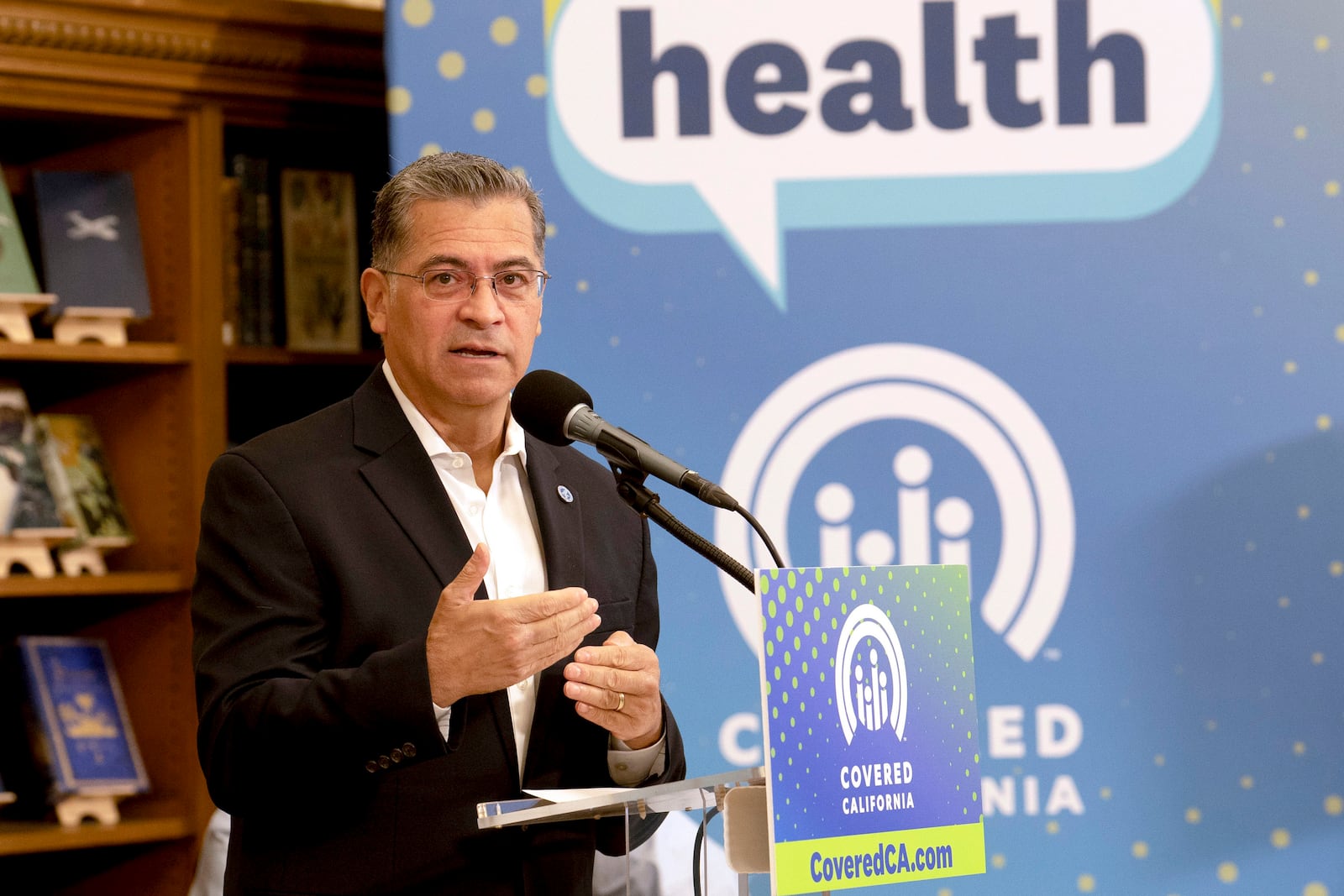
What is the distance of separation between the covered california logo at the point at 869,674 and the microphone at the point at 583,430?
6.8 inches

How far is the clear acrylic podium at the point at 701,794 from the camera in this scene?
1.38 m

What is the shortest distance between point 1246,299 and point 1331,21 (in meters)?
0.58

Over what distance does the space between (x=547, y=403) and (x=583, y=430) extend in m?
0.07

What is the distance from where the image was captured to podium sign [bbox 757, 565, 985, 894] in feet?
4.43

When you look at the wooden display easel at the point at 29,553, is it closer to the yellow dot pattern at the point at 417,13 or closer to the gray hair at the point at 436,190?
the yellow dot pattern at the point at 417,13

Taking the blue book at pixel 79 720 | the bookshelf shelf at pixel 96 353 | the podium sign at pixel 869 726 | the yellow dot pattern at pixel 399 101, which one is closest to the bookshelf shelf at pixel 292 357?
the bookshelf shelf at pixel 96 353

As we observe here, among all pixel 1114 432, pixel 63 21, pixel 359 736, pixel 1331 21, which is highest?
pixel 63 21

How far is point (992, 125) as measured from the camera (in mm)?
2840

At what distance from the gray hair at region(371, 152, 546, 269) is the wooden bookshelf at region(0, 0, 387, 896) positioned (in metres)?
1.56

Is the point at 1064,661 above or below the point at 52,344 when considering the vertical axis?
below

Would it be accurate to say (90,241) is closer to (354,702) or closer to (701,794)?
(354,702)

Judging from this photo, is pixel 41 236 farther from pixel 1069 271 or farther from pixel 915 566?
pixel 915 566

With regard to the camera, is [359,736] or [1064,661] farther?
[1064,661]

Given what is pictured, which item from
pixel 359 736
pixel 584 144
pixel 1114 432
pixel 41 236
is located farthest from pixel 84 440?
pixel 1114 432
